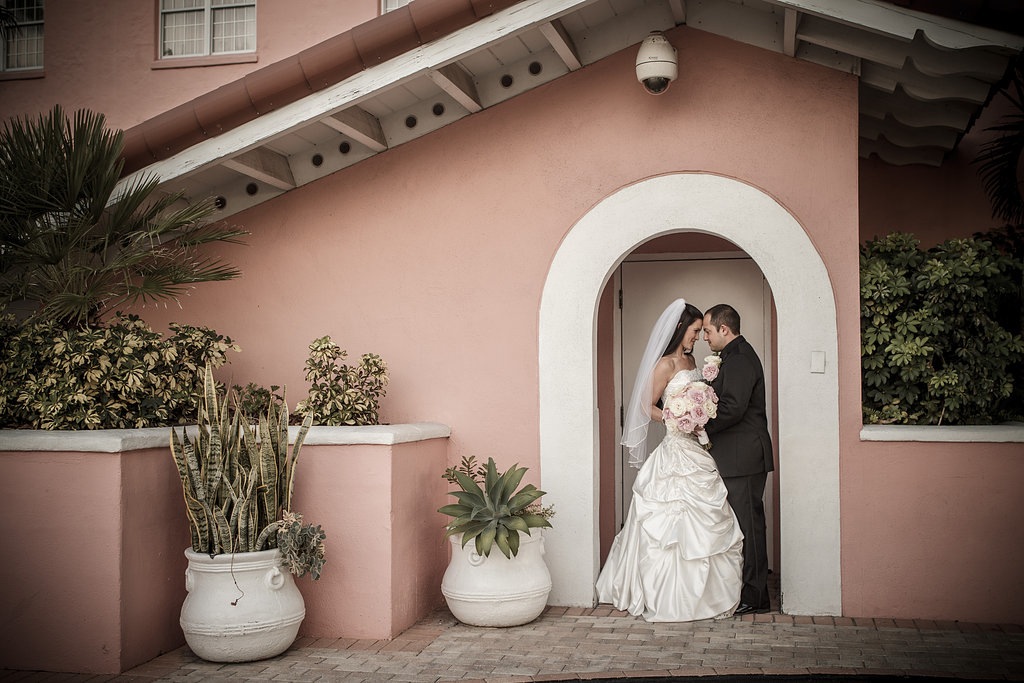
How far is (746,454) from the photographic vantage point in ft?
23.7

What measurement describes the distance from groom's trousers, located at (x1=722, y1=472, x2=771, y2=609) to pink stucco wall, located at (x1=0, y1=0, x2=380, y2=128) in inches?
218

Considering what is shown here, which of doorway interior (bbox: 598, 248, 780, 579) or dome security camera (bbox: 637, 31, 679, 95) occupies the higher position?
dome security camera (bbox: 637, 31, 679, 95)

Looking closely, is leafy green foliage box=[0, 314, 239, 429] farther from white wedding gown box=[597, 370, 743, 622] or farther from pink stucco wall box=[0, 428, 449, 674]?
white wedding gown box=[597, 370, 743, 622]

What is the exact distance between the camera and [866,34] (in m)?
6.72

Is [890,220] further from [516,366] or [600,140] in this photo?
[516,366]

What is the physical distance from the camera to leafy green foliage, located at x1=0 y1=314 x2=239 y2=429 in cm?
606

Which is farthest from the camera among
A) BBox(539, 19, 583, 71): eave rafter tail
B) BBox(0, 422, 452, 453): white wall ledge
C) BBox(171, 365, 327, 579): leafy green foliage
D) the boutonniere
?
the boutonniere

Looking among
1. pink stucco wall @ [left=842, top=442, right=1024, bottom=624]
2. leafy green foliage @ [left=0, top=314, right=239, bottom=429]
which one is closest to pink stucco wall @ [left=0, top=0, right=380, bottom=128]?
leafy green foliage @ [left=0, top=314, right=239, bottom=429]

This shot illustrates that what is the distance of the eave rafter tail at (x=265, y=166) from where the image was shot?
726 centimetres

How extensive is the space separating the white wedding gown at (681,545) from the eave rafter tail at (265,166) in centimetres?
365

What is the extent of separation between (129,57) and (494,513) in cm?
604

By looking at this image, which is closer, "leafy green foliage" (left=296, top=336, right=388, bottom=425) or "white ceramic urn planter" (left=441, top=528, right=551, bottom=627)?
"white ceramic urn planter" (left=441, top=528, right=551, bottom=627)

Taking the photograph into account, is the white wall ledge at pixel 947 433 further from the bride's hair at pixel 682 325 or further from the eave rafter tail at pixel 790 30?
the eave rafter tail at pixel 790 30

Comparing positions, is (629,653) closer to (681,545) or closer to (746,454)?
(681,545)
